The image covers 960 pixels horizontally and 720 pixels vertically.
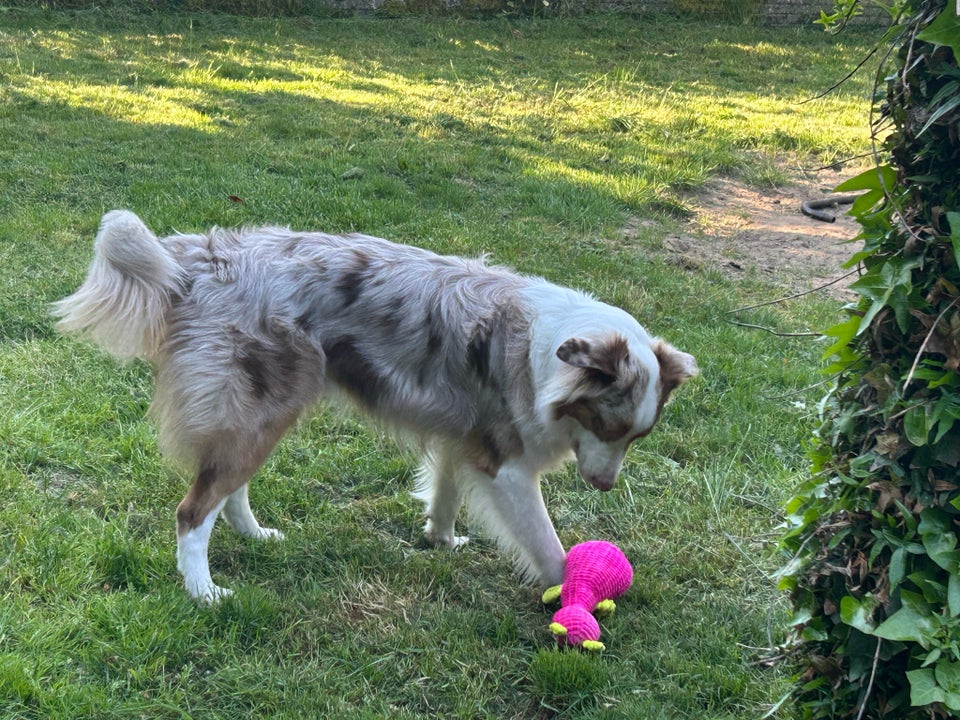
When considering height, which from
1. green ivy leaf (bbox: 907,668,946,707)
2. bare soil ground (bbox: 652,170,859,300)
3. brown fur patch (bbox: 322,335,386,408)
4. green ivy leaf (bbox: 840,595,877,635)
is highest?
green ivy leaf (bbox: 840,595,877,635)

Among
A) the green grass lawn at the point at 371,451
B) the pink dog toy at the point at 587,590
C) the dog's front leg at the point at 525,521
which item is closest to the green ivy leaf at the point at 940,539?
the green grass lawn at the point at 371,451

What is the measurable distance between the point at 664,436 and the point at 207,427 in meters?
2.45

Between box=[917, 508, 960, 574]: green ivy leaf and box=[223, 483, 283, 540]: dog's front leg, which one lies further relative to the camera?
box=[223, 483, 283, 540]: dog's front leg

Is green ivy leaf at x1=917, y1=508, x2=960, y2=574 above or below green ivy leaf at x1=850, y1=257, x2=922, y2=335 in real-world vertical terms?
below

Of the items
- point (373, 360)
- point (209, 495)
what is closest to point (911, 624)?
point (373, 360)

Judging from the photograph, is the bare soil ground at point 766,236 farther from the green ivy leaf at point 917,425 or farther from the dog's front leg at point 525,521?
the green ivy leaf at point 917,425

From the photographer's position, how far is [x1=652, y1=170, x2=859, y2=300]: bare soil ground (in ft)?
24.0

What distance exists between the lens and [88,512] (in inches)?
155

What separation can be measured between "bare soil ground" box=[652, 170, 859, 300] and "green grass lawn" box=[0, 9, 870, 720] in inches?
10.9

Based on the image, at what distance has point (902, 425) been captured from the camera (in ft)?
7.25

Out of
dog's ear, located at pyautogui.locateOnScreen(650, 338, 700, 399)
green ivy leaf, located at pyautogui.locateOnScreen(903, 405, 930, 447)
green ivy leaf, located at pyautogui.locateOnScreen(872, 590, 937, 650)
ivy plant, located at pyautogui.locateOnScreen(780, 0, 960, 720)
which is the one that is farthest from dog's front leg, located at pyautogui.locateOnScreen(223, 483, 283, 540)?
green ivy leaf, located at pyautogui.locateOnScreen(903, 405, 930, 447)

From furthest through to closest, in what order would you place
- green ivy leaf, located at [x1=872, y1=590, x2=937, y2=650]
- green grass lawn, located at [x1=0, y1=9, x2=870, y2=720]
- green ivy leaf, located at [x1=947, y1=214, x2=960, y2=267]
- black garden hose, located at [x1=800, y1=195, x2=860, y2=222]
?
black garden hose, located at [x1=800, y1=195, x2=860, y2=222], green grass lawn, located at [x1=0, y1=9, x2=870, y2=720], green ivy leaf, located at [x1=872, y1=590, x2=937, y2=650], green ivy leaf, located at [x1=947, y1=214, x2=960, y2=267]

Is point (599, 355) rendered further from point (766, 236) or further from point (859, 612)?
point (766, 236)

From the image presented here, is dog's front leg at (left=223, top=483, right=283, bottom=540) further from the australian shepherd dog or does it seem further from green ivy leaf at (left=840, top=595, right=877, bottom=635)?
green ivy leaf at (left=840, top=595, right=877, bottom=635)
